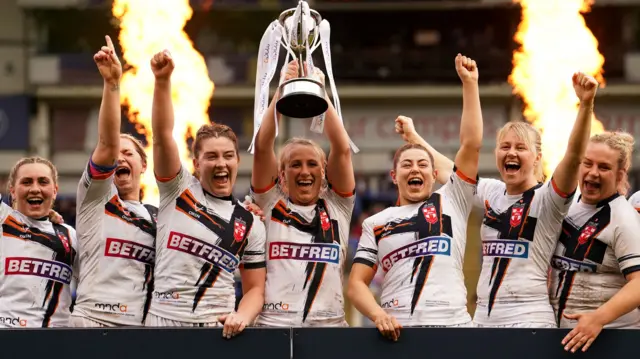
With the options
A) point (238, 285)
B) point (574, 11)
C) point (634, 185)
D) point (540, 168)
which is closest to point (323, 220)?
point (540, 168)

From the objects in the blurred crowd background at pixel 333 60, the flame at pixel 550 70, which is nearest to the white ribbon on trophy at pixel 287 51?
the flame at pixel 550 70

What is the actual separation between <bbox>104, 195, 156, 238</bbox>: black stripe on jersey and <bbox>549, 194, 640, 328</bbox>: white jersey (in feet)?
8.25

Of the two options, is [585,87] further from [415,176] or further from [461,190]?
[415,176]

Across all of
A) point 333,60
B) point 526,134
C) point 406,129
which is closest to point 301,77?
point 406,129

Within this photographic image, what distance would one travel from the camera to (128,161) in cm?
705

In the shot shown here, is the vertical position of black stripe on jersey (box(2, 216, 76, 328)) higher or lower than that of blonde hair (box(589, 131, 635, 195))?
lower

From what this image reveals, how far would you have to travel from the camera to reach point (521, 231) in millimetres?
6773

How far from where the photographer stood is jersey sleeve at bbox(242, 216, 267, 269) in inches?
265

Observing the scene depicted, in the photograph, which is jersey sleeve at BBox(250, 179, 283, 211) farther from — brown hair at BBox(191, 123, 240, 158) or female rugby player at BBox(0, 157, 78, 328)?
female rugby player at BBox(0, 157, 78, 328)

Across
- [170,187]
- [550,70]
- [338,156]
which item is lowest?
[170,187]

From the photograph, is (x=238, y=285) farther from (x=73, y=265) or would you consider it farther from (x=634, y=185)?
(x=634, y=185)

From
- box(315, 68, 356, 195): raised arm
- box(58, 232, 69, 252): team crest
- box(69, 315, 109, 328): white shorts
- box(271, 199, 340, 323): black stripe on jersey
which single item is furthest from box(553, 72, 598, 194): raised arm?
box(58, 232, 69, 252): team crest

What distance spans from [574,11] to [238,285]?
4780 mm

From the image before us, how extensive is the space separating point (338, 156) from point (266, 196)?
52 centimetres
